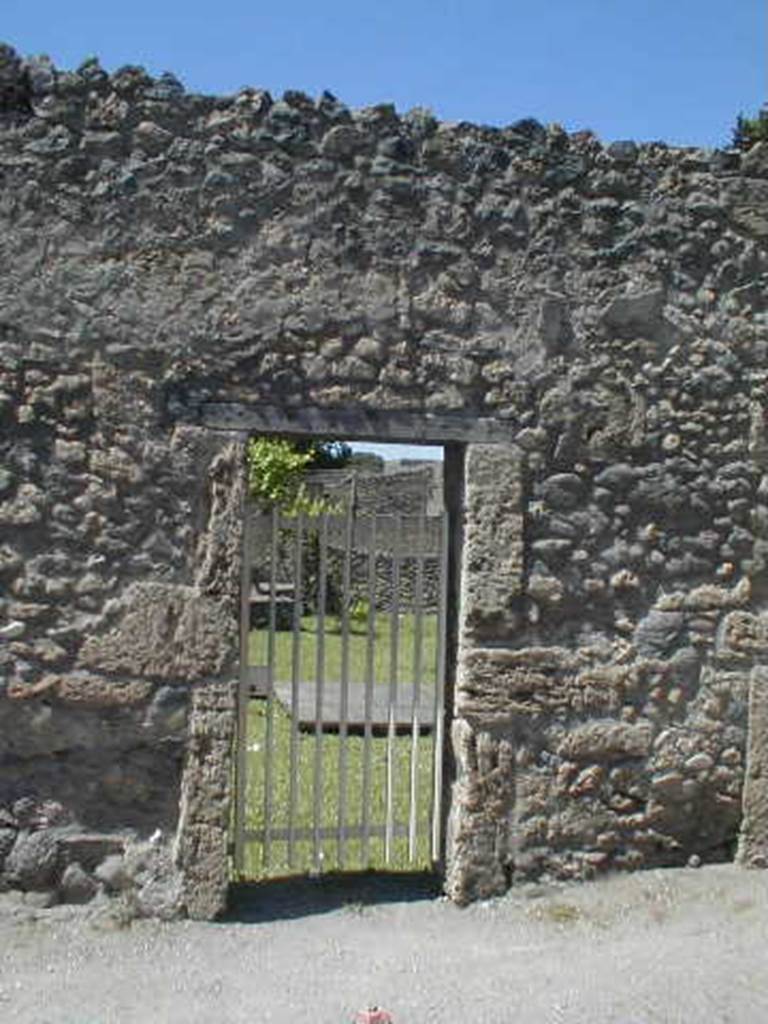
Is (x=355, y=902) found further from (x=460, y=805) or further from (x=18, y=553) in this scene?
(x=18, y=553)

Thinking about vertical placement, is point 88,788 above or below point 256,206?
below

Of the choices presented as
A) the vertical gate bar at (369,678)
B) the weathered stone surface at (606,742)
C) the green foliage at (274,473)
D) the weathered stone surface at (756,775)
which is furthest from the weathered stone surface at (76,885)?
the green foliage at (274,473)

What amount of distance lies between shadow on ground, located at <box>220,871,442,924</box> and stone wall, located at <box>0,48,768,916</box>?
21 centimetres

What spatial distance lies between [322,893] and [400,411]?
2.13 meters

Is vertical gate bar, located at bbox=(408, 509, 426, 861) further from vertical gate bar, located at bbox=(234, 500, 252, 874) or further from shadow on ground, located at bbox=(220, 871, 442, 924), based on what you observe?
vertical gate bar, located at bbox=(234, 500, 252, 874)

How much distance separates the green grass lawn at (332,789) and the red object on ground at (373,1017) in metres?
1.12

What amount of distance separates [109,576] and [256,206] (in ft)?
5.35

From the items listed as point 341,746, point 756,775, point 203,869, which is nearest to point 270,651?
point 341,746

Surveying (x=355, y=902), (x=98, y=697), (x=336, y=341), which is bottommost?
Result: (x=355, y=902)

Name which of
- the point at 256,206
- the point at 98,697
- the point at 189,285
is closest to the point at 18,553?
the point at 98,697

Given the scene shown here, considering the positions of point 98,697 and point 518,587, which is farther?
point 518,587

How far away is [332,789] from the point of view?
7.34 metres

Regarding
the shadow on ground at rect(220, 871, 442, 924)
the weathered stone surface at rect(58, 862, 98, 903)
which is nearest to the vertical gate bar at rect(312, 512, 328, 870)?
the shadow on ground at rect(220, 871, 442, 924)

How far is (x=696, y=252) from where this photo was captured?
5.41 m
